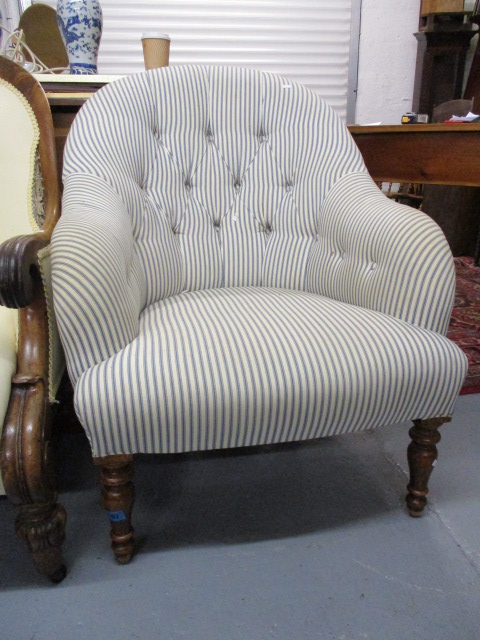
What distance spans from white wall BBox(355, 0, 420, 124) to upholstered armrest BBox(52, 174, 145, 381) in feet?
6.39

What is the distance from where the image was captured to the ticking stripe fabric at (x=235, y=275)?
29.3 inches

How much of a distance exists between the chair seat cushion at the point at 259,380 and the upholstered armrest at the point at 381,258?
5 centimetres

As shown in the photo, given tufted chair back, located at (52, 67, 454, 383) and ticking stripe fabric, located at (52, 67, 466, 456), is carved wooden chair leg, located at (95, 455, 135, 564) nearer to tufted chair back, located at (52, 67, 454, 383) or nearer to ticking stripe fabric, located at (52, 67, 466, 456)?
ticking stripe fabric, located at (52, 67, 466, 456)

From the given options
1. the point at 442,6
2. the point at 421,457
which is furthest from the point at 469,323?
the point at 442,6

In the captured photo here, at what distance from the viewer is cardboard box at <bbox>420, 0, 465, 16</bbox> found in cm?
220

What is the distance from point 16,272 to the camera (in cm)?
69

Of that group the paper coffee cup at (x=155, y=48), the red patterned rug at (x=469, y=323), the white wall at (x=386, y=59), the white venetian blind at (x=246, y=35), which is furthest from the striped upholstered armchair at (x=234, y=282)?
the white wall at (x=386, y=59)

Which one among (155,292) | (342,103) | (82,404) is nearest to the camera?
(82,404)

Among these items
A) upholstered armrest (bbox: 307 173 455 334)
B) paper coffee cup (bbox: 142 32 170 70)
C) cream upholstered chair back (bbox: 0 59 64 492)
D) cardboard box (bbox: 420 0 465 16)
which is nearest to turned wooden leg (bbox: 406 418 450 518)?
upholstered armrest (bbox: 307 173 455 334)

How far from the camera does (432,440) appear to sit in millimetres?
952

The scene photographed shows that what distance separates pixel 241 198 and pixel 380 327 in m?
0.57

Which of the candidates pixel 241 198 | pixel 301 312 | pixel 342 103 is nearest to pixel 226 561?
pixel 301 312

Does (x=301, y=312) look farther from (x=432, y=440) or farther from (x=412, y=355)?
(x=432, y=440)

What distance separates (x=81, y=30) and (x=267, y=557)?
4.49 ft
